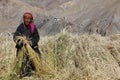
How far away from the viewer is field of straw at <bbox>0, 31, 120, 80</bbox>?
25.7 feet

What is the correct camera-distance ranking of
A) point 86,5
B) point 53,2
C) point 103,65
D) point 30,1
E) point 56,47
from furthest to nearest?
point 30,1 → point 53,2 → point 86,5 → point 56,47 → point 103,65

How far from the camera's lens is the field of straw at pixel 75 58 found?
7840 mm

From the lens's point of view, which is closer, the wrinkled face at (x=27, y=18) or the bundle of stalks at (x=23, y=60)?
the bundle of stalks at (x=23, y=60)

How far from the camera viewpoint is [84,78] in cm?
772

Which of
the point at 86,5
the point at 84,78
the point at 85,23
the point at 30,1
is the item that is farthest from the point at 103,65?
the point at 30,1

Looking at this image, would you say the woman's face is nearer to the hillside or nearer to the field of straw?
the field of straw

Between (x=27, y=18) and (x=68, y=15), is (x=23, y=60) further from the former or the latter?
(x=68, y=15)

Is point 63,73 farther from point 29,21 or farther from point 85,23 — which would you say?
point 85,23

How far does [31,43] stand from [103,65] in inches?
A: 62.8

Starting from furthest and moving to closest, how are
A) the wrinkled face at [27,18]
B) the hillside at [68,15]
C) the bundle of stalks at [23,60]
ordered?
the hillside at [68,15] < the wrinkled face at [27,18] < the bundle of stalks at [23,60]

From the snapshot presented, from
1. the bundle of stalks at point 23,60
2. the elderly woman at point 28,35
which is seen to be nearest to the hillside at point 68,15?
the elderly woman at point 28,35

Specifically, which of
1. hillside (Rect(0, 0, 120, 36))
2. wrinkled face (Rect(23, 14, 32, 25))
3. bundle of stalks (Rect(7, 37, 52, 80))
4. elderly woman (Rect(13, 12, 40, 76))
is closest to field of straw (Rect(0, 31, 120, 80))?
bundle of stalks (Rect(7, 37, 52, 80))

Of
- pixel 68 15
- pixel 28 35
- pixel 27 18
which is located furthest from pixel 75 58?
pixel 68 15

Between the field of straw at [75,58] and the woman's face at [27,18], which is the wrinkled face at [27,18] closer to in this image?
the woman's face at [27,18]
